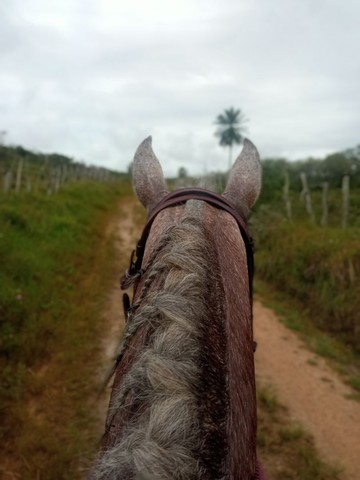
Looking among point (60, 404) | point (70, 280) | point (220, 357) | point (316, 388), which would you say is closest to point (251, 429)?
point (220, 357)

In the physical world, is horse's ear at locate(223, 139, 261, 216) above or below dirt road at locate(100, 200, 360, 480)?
above

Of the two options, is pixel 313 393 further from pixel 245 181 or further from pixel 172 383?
pixel 172 383

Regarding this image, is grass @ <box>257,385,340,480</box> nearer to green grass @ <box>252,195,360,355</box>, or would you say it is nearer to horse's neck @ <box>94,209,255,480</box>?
green grass @ <box>252,195,360,355</box>

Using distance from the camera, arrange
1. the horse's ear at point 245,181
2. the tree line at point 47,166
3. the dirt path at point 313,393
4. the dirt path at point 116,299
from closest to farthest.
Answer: the horse's ear at point 245,181, the dirt path at point 313,393, the dirt path at point 116,299, the tree line at point 47,166

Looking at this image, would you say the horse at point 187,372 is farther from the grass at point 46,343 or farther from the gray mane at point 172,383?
the grass at point 46,343

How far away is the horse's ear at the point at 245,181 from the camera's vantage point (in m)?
2.05

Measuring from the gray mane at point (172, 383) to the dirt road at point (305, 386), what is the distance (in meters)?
4.16

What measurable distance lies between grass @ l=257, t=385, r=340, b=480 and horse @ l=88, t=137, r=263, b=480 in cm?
361

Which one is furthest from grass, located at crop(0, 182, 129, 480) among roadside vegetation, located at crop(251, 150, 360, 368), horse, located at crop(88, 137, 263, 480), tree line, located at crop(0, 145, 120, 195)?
tree line, located at crop(0, 145, 120, 195)

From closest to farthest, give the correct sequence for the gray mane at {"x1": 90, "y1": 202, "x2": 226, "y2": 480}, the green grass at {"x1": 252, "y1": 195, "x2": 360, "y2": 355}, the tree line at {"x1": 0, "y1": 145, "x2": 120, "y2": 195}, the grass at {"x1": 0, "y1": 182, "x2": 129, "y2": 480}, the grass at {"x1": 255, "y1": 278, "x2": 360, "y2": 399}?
the gray mane at {"x1": 90, "y1": 202, "x2": 226, "y2": 480}, the grass at {"x1": 0, "y1": 182, "x2": 129, "y2": 480}, the grass at {"x1": 255, "y1": 278, "x2": 360, "y2": 399}, the green grass at {"x1": 252, "y1": 195, "x2": 360, "y2": 355}, the tree line at {"x1": 0, "y1": 145, "x2": 120, "y2": 195}

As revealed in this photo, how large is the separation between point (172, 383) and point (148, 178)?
4.55 ft

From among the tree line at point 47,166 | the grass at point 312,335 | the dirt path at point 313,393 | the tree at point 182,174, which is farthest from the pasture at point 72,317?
the tree line at point 47,166

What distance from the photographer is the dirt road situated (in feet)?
15.8

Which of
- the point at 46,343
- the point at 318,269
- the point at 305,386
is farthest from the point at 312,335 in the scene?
the point at 46,343
